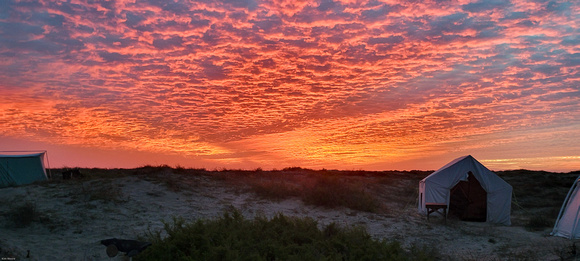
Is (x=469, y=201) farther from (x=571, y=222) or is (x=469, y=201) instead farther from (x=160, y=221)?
(x=160, y=221)

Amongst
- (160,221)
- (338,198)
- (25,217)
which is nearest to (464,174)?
(338,198)

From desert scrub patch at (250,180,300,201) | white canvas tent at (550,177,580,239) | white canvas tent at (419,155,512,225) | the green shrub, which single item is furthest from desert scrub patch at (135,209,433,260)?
white canvas tent at (419,155,512,225)

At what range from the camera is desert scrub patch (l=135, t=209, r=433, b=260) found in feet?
31.6

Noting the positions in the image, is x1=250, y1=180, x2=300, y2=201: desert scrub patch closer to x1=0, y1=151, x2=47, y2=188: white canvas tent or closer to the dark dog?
the dark dog

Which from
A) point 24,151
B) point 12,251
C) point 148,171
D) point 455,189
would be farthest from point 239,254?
point 24,151

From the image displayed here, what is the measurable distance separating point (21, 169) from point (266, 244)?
2181cm

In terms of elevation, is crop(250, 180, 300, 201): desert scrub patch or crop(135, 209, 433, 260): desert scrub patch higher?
crop(250, 180, 300, 201): desert scrub patch

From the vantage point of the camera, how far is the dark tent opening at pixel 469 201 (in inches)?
764

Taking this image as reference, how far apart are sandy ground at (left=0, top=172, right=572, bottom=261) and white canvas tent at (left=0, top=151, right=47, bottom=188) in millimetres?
6287

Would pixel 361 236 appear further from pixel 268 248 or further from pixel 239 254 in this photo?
pixel 239 254

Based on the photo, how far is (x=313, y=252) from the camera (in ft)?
34.0

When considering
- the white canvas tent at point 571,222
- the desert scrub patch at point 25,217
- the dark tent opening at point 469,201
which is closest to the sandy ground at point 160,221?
the desert scrub patch at point 25,217

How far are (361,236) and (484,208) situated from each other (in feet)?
36.3

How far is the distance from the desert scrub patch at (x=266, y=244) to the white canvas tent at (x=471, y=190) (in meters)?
9.61
